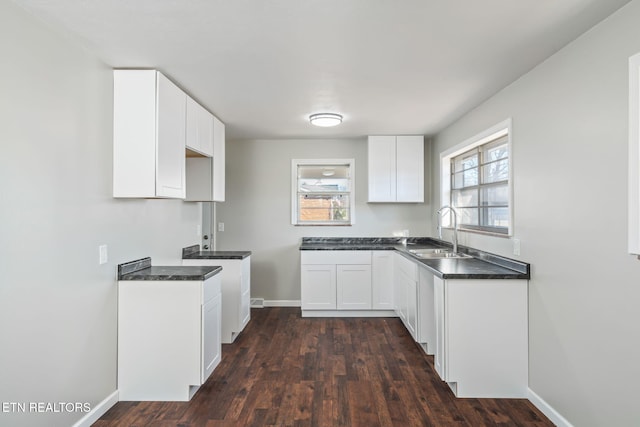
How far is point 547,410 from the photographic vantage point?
2.26 m

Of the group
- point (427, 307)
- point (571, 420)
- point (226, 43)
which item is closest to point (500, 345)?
point (571, 420)

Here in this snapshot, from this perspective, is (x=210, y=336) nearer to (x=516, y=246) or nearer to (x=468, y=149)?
(x=516, y=246)

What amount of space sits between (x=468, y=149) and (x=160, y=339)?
334 centimetres

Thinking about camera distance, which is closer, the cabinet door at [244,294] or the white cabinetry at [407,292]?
the white cabinetry at [407,292]

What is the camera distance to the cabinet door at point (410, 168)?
15.0ft

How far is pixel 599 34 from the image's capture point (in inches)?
73.1

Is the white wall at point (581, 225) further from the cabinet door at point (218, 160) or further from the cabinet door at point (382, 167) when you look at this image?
the cabinet door at point (218, 160)

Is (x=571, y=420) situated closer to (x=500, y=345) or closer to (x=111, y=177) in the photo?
(x=500, y=345)

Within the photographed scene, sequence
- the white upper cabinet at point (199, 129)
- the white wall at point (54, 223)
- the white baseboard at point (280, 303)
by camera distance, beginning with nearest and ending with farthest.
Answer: the white wall at point (54, 223)
the white upper cabinet at point (199, 129)
the white baseboard at point (280, 303)

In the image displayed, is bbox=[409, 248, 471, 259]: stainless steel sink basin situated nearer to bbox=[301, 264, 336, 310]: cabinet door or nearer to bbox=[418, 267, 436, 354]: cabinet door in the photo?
bbox=[418, 267, 436, 354]: cabinet door

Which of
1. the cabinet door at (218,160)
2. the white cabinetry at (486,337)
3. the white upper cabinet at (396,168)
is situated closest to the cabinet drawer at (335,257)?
the white upper cabinet at (396,168)

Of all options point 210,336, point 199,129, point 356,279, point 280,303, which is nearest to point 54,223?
point 210,336

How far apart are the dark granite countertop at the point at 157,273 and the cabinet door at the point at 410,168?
2739mm

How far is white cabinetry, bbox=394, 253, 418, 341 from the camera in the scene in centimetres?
341
